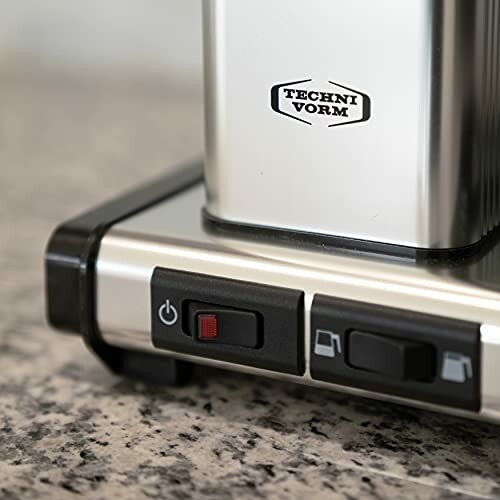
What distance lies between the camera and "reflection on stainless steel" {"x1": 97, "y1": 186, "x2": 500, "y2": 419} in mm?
588

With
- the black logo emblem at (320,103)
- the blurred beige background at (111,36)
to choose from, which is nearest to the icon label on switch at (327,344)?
the black logo emblem at (320,103)

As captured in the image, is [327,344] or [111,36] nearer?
[327,344]

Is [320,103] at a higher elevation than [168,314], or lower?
higher

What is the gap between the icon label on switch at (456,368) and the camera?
0.58 m

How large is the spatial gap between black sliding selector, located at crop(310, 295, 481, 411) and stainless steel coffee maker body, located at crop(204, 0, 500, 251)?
0.16 ft

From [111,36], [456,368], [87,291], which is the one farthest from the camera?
[111,36]

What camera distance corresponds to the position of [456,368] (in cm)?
59

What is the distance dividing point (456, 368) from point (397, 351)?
30 millimetres

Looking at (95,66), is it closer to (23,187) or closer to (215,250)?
(23,187)

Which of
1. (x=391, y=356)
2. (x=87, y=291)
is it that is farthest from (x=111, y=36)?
(x=391, y=356)

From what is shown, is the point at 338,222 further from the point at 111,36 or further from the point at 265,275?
the point at 111,36

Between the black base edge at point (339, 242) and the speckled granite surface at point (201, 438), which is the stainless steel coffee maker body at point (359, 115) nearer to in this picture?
the black base edge at point (339, 242)

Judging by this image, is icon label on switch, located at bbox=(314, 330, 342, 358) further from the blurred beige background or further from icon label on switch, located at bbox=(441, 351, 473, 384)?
the blurred beige background

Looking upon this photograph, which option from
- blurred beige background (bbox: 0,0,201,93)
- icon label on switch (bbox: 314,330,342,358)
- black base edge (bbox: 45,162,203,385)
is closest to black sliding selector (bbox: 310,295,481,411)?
icon label on switch (bbox: 314,330,342,358)
